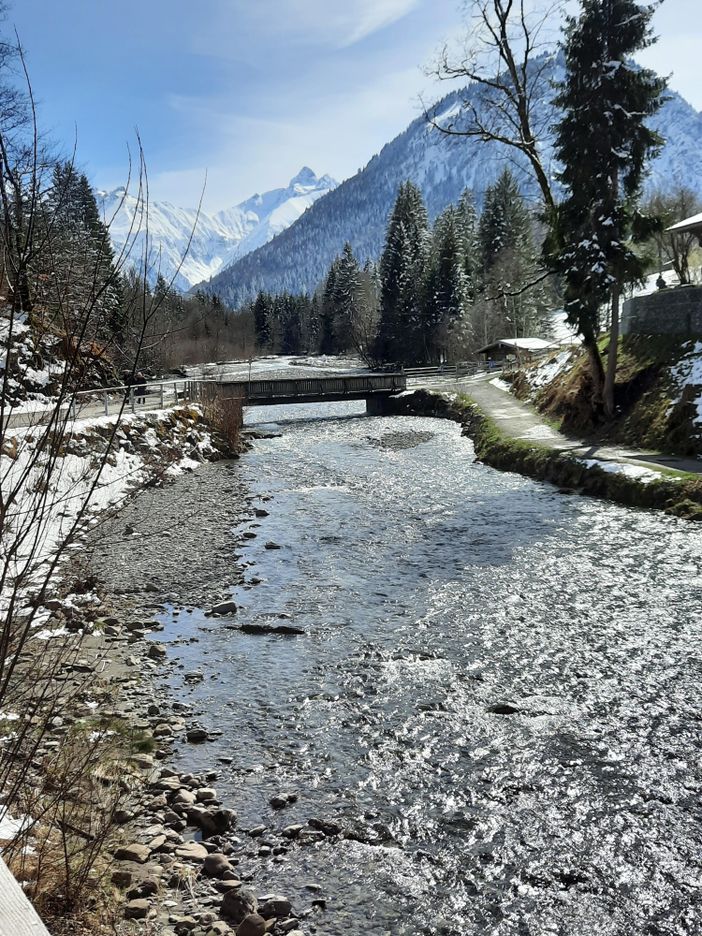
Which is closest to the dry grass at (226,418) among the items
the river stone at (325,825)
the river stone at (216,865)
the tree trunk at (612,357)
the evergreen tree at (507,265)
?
the tree trunk at (612,357)

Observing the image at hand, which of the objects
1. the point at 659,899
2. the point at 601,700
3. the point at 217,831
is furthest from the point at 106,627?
the point at 659,899

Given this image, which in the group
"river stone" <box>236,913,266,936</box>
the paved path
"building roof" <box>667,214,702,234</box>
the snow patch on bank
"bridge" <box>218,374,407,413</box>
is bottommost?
"river stone" <box>236,913,266,936</box>

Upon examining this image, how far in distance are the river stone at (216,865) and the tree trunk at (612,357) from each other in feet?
71.9

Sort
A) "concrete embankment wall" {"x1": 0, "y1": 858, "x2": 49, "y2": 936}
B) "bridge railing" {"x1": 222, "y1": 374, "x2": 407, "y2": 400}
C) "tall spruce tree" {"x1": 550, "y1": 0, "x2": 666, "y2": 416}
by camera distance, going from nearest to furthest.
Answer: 1. "concrete embankment wall" {"x1": 0, "y1": 858, "x2": 49, "y2": 936}
2. "tall spruce tree" {"x1": 550, "y1": 0, "x2": 666, "y2": 416}
3. "bridge railing" {"x1": 222, "y1": 374, "x2": 407, "y2": 400}

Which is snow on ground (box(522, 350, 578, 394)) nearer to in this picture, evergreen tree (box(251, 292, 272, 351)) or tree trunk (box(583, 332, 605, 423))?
tree trunk (box(583, 332, 605, 423))

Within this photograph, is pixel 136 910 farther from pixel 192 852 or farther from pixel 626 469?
pixel 626 469

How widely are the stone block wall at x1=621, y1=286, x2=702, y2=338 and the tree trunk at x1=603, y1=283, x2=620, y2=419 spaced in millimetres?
2518

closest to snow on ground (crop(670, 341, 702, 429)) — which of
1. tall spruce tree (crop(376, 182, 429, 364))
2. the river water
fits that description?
the river water

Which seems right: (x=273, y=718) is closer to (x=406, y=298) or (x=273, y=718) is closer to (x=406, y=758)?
(x=406, y=758)

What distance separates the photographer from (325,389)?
45.3m

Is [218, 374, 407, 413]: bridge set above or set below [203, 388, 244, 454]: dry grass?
above

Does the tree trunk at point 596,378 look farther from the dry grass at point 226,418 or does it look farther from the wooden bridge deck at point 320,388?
the wooden bridge deck at point 320,388

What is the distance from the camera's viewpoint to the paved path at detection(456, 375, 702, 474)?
18.4m

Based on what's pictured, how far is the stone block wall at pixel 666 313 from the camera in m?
23.4
